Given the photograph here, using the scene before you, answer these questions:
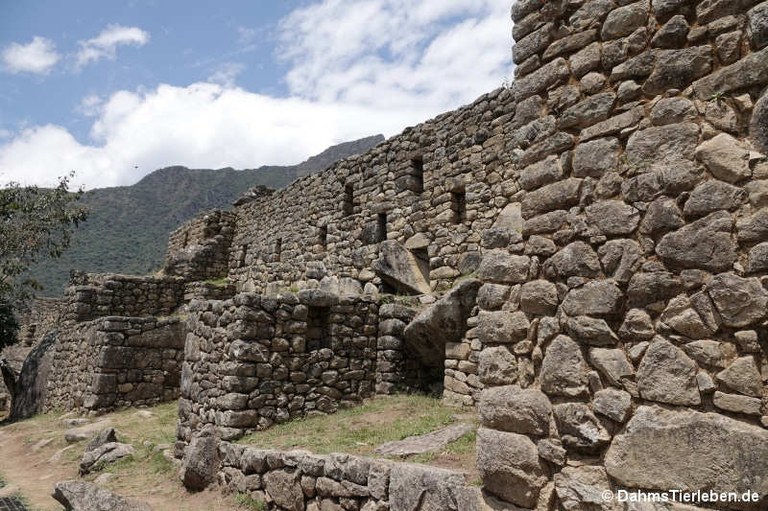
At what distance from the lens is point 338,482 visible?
17.1 ft

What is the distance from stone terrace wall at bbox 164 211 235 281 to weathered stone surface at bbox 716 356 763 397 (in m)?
18.5

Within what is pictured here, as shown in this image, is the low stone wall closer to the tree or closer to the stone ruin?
the stone ruin

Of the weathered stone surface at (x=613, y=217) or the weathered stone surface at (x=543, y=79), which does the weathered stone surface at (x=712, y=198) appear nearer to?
the weathered stone surface at (x=613, y=217)

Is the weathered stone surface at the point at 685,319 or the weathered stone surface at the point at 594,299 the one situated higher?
the weathered stone surface at the point at 594,299

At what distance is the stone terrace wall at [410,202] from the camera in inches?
415

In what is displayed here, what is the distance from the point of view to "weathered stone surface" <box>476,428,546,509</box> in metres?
3.11

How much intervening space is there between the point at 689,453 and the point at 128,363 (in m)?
11.9

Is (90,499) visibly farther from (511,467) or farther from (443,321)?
(511,467)

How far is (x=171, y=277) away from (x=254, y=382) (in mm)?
12277

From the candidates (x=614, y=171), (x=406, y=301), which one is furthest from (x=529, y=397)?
(x=406, y=301)

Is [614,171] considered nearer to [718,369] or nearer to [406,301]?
[718,369]

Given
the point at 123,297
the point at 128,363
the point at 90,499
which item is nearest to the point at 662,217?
the point at 90,499

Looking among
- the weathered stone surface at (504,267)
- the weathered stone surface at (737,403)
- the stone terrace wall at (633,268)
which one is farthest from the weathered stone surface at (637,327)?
the weathered stone surface at (504,267)

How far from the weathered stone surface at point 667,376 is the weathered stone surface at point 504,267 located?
924 mm
